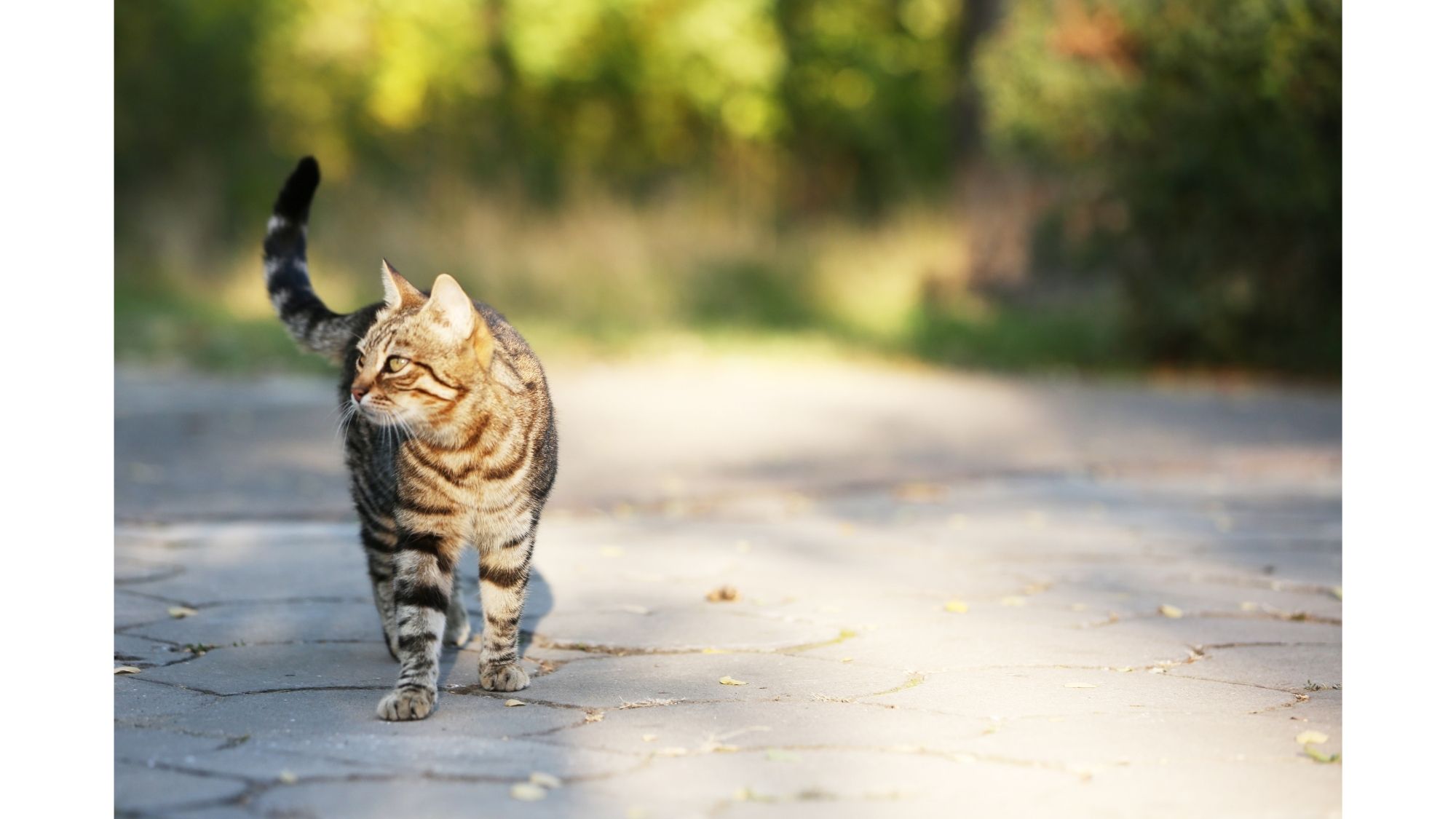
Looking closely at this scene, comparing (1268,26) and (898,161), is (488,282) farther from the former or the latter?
(898,161)

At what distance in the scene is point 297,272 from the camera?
179 inches

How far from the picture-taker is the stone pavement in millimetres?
3082

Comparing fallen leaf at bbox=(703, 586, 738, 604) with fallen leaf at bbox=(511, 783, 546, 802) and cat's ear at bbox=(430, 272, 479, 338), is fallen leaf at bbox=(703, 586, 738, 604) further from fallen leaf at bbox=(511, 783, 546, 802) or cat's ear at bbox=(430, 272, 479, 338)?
fallen leaf at bbox=(511, 783, 546, 802)

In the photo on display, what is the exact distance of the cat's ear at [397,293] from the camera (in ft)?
12.9

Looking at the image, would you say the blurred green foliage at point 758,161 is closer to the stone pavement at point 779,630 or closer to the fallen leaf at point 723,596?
the stone pavement at point 779,630

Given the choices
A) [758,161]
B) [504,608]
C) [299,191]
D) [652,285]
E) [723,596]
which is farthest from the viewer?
[758,161]

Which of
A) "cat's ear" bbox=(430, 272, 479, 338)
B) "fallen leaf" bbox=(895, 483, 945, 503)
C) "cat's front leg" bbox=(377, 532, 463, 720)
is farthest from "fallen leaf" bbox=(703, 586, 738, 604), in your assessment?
"fallen leaf" bbox=(895, 483, 945, 503)

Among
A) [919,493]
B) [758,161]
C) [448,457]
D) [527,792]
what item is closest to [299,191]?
[448,457]

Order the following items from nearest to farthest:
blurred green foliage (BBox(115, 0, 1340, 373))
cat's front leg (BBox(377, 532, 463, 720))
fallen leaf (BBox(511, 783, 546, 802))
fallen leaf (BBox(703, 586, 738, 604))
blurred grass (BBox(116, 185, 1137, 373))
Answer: fallen leaf (BBox(511, 783, 546, 802)) < cat's front leg (BBox(377, 532, 463, 720)) < fallen leaf (BBox(703, 586, 738, 604)) < blurred green foliage (BBox(115, 0, 1340, 373)) < blurred grass (BBox(116, 185, 1137, 373))

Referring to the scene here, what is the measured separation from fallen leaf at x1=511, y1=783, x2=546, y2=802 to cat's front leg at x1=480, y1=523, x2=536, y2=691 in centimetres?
84

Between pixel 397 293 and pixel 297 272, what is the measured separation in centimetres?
75

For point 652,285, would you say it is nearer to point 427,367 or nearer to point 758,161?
point 758,161

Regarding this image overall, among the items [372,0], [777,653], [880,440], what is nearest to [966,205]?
[880,440]
